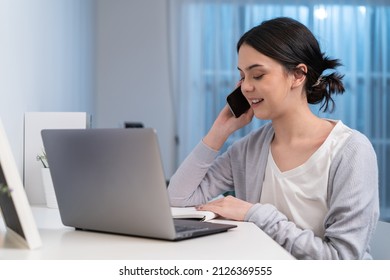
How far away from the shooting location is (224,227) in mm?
1101

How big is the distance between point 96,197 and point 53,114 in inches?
28.6

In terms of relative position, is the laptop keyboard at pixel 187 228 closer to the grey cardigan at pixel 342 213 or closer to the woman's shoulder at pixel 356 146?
the grey cardigan at pixel 342 213

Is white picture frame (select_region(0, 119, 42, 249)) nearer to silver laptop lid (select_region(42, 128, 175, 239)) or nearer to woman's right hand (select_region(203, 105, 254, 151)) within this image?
silver laptop lid (select_region(42, 128, 175, 239))

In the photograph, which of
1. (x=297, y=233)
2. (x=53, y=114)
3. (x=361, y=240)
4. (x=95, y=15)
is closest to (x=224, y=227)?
(x=297, y=233)

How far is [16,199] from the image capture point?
33.2 inches

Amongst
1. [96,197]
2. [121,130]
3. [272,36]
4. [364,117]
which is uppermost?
[272,36]

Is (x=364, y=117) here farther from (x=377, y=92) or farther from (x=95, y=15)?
(x=95, y=15)

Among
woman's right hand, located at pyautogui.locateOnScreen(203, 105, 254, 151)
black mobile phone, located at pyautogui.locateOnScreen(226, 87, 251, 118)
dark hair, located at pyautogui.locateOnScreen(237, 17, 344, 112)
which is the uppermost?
dark hair, located at pyautogui.locateOnScreen(237, 17, 344, 112)

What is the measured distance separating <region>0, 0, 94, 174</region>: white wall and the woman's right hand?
0.54 m

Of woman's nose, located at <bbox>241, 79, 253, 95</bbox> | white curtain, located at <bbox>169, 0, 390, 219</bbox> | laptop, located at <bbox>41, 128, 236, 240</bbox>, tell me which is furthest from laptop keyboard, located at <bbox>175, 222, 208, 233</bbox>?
white curtain, located at <bbox>169, 0, 390, 219</bbox>

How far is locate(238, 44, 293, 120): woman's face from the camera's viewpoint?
1484 millimetres

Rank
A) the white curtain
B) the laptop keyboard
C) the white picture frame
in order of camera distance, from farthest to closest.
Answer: the white curtain
the laptop keyboard
the white picture frame

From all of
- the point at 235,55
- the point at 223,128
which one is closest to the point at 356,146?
the point at 223,128

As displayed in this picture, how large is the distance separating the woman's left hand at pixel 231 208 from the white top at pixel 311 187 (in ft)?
0.53
